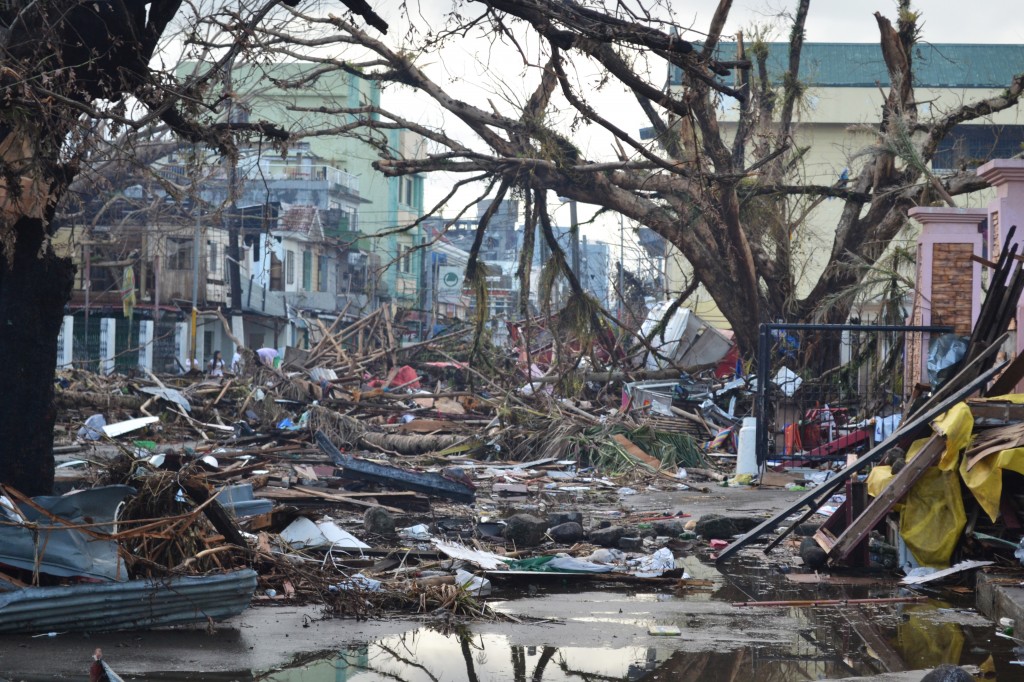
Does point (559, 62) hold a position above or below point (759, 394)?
above

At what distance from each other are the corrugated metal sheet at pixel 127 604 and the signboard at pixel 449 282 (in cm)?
5135

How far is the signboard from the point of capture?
57.3m

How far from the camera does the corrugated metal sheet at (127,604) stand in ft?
17.3

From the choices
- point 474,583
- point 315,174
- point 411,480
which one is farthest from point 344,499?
point 315,174

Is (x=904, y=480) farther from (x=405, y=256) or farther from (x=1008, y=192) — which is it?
(x=405, y=256)

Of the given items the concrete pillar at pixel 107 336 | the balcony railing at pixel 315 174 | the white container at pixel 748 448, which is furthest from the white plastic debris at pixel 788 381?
the balcony railing at pixel 315 174

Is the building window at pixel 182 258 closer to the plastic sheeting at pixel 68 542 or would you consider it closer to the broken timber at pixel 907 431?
the broken timber at pixel 907 431

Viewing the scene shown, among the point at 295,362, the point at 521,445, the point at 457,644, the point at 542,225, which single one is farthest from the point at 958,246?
the point at 295,362

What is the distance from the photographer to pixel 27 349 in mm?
7012

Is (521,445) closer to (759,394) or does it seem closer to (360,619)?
(759,394)

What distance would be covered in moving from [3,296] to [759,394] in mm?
8627

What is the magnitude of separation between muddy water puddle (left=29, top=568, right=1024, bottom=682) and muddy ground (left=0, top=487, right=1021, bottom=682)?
1cm

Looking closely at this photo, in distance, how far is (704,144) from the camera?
16.0 metres

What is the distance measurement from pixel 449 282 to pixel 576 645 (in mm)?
52223
